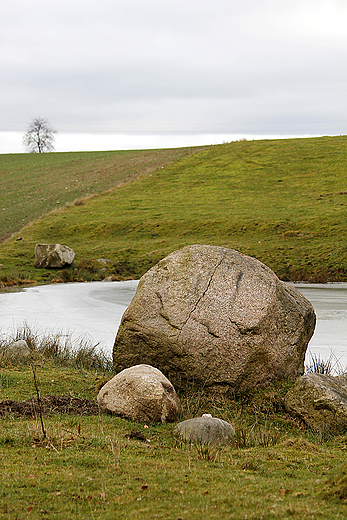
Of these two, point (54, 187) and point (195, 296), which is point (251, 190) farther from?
point (195, 296)

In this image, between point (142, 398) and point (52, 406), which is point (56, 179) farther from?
point (142, 398)

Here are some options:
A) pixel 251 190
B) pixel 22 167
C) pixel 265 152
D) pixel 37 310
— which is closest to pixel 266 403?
pixel 37 310

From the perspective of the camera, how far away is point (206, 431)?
26.2 feet

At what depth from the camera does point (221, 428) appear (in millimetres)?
8180

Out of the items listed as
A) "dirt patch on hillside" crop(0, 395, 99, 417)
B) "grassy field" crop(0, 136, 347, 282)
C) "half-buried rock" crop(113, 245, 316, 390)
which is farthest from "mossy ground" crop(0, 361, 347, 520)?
"grassy field" crop(0, 136, 347, 282)

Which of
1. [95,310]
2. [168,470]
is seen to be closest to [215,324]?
[168,470]

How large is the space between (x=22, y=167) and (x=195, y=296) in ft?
274

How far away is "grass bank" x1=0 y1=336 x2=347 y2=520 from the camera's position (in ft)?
17.0

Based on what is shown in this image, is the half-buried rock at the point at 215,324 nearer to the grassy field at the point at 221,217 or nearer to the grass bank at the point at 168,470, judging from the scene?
the grass bank at the point at 168,470

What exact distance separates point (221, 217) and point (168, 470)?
119ft

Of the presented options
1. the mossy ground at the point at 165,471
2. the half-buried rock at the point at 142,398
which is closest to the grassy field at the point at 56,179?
the half-buried rock at the point at 142,398

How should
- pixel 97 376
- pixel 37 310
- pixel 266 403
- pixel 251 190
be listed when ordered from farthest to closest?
pixel 251 190
pixel 37 310
pixel 97 376
pixel 266 403

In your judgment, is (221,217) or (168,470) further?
(221,217)

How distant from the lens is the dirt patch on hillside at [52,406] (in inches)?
362
